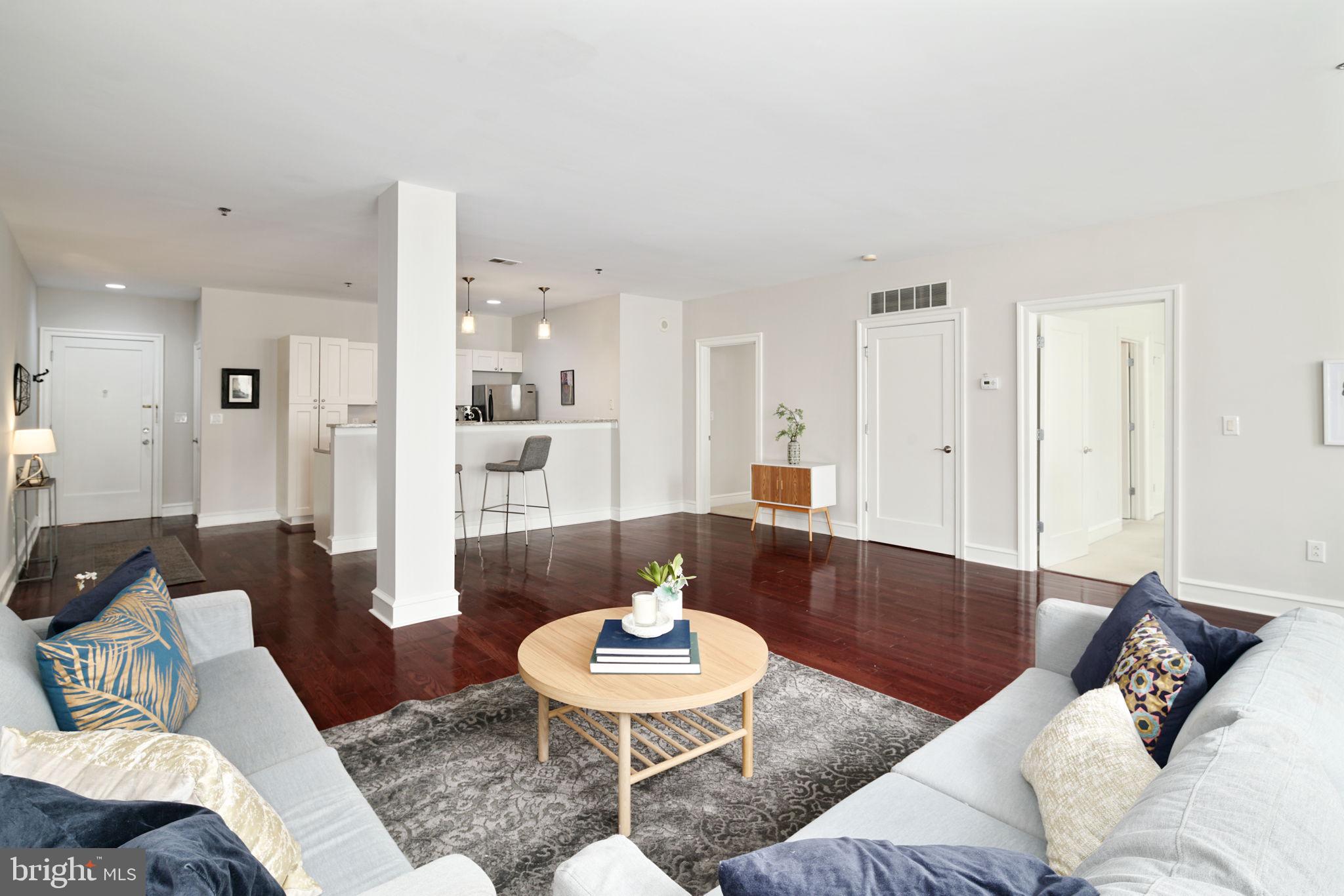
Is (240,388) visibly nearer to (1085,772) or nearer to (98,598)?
(98,598)

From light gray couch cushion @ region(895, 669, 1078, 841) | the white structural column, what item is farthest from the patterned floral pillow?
the white structural column

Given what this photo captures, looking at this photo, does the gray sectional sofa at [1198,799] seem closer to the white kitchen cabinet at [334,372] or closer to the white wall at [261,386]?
the white kitchen cabinet at [334,372]

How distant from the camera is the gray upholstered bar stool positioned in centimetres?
609

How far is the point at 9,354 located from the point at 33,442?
753 millimetres

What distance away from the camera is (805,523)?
22.6 feet

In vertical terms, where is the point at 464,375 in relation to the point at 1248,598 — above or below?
above

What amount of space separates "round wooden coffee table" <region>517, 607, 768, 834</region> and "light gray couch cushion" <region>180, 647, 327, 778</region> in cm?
64

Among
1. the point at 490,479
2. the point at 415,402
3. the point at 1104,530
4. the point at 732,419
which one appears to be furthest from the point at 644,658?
the point at 732,419

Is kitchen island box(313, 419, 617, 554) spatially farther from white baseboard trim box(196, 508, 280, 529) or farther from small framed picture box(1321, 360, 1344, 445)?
small framed picture box(1321, 360, 1344, 445)

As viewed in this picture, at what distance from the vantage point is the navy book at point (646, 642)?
7.16 ft

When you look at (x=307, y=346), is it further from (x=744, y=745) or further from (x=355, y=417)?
(x=744, y=745)

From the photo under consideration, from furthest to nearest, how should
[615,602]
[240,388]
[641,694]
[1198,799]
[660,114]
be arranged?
[240,388] → [615,602] → [660,114] → [641,694] → [1198,799]

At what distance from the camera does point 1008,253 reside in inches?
203

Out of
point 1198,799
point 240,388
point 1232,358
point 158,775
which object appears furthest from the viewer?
point 240,388
